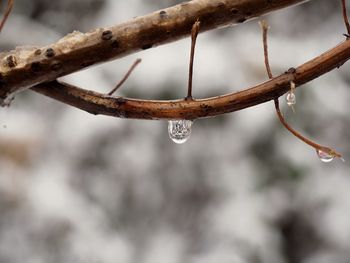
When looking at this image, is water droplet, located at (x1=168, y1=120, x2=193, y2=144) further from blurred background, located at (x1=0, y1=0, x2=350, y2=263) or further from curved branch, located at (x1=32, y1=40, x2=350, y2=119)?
blurred background, located at (x1=0, y1=0, x2=350, y2=263)

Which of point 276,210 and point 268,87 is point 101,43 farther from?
point 276,210

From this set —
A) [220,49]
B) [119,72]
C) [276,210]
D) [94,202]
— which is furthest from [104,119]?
[276,210]

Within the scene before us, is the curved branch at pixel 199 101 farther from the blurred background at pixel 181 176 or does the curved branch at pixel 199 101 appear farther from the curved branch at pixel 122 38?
the blurred background at pixel 181 176

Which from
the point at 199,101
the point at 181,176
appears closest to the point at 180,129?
the point at 199,101

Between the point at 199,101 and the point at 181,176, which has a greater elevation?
the point at 181,176

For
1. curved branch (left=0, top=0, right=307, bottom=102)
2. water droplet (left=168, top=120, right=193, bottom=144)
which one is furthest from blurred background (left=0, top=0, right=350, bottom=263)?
curved branch (left=0, top=0, right=307, bottom=102)

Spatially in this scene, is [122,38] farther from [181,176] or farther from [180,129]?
[181,176]

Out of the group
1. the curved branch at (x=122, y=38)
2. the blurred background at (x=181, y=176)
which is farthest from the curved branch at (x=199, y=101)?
the blurred background at (x=181, y=176)
